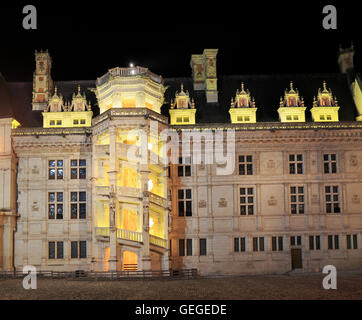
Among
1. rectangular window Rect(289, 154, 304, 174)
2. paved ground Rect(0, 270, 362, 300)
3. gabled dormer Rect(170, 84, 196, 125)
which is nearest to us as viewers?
paved ground Rect(0, 270, 362, 300)

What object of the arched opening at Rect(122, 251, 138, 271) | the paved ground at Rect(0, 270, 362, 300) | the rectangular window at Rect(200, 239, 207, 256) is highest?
the rectangular window at Rect(200, 239, 207, 256)

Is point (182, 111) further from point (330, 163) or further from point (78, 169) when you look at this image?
point (330, 163)

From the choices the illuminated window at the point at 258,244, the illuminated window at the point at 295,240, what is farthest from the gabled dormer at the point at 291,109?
the illuminated window at the point at 258,244

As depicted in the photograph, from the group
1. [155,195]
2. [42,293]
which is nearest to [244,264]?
[155,195]

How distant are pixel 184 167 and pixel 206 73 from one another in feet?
33.7

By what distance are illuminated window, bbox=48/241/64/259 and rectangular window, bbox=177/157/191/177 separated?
1204 centimetres

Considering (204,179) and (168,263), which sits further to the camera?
(204,179)

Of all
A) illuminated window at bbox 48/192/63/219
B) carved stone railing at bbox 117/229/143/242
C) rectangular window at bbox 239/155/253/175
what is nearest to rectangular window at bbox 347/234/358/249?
rectangular window at bbox 239/155/253/175

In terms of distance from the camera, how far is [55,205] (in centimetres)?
4275

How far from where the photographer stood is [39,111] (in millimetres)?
46969

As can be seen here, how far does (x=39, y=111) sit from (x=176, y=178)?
15087mm

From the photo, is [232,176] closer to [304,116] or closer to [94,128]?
[304,116]

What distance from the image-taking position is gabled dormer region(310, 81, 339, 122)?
44.7 metres

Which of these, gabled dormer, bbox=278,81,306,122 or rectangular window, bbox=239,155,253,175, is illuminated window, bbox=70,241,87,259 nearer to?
rectangular window, bbox=239,155,253,175
